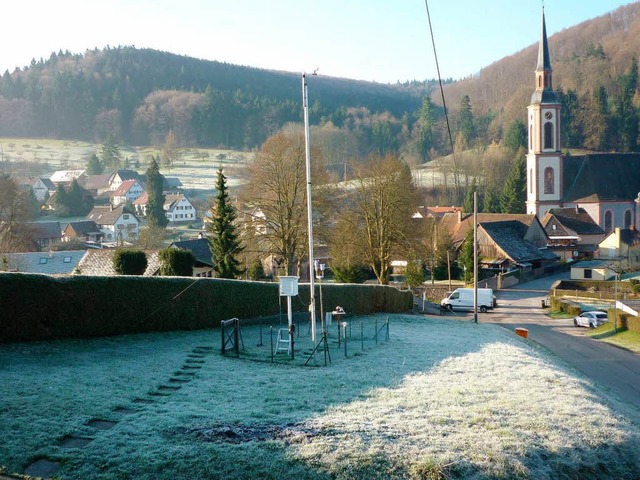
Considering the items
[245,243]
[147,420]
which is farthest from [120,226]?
[147,420]

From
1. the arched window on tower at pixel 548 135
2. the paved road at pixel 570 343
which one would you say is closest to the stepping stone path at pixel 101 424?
the paved road at pixel 570 343

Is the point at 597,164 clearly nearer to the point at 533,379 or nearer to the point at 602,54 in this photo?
the point at 533,379

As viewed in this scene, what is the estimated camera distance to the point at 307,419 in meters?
11.2

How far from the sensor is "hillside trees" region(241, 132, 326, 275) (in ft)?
125

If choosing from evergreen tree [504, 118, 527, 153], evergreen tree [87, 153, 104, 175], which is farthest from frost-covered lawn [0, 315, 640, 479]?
evergreen tree [87, 153, 104, 175]

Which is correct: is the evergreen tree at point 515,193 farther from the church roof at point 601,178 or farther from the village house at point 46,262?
the village house at point 46,262

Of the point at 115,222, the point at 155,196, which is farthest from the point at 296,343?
the point at 155,196

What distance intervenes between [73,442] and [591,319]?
114 ft

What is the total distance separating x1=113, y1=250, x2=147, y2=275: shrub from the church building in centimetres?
6104

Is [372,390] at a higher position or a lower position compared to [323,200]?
lower

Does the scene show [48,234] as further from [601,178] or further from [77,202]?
[601,178]

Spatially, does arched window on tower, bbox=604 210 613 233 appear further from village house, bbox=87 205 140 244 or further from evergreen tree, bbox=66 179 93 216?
evergreen tree, bbox=66 179 93 216

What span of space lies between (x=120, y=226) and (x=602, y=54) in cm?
12149

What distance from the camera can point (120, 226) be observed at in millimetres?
75625
